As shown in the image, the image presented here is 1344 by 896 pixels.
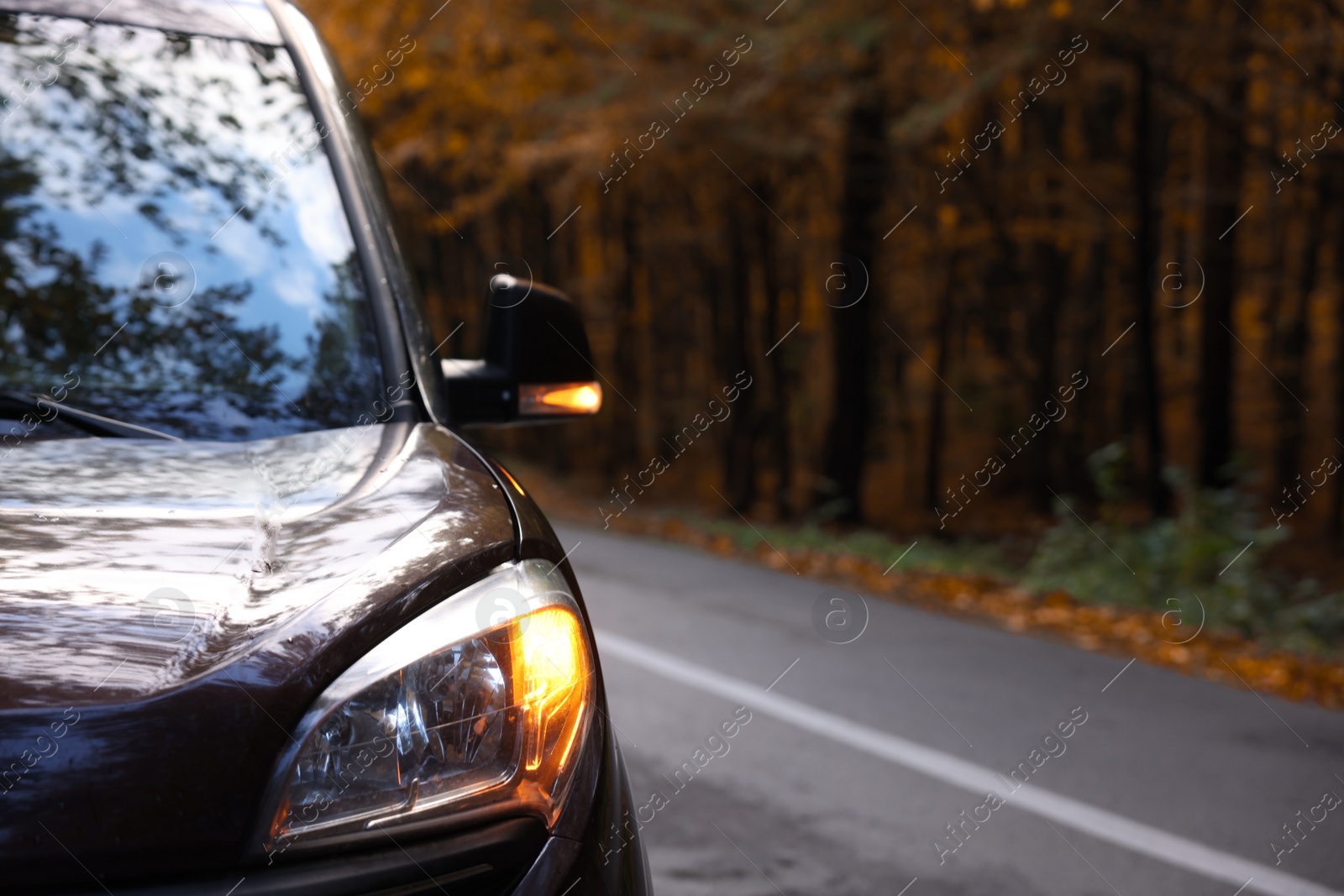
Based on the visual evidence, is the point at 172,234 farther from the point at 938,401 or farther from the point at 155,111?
the point at 938,401

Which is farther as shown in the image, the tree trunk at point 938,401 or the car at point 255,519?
the tree trunk at point 938,401

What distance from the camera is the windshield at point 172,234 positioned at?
7.74 feet

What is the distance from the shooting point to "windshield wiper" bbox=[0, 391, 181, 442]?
2109mm

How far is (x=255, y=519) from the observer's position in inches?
69.2

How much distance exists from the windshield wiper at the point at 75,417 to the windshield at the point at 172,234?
10cm

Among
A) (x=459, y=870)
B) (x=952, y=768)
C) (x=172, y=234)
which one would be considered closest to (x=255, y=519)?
(x=459, y=870)

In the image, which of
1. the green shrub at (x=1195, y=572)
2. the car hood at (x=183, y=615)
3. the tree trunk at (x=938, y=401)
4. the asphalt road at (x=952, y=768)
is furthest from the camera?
the tree trunk at (x=938, y=401)

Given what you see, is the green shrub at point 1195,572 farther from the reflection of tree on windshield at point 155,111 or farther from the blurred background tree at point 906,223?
the reflection of tree on windshield at point 155,111

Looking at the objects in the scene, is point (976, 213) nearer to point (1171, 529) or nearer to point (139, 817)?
point (1171, 529)

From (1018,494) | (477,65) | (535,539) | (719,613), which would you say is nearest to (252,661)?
(535,539)

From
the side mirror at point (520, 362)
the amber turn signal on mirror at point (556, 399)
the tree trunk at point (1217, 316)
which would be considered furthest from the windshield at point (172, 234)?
the tree trunk at point (1217, 316)

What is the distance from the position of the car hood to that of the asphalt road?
8.17 ft

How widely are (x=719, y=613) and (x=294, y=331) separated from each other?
243 inches

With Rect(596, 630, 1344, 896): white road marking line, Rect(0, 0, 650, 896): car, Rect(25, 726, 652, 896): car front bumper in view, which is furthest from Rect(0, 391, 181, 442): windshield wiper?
Rect(596, 630, 1344, 896): white road marking line
